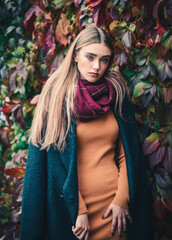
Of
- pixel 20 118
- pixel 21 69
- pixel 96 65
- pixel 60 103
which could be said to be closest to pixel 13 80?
pixel 21 69

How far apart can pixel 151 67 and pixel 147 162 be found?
1.60ft

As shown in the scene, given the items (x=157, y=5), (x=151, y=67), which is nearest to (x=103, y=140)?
(x=151, y=67)

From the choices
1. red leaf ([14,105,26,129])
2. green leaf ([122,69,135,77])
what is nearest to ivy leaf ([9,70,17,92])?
red leaf ([14,105,26,129])

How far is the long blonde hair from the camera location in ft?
3.16

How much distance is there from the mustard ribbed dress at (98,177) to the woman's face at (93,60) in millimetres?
218

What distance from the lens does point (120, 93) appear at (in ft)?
3.55

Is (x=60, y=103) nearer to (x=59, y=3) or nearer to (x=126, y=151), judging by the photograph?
(x=126, y=151)

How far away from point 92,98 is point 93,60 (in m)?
0.17

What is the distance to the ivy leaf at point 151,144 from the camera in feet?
3.33

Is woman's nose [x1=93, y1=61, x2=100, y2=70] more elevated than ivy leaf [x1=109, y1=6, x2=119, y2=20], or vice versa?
ivy leaf [x1=109, y1=6, x2=119, y2=20]

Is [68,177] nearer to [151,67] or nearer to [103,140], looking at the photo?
[103,140]

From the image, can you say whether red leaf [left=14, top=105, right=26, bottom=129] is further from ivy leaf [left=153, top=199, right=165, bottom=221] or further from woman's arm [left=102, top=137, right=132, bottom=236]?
ivy leaf [left=153, top=199, right=165, bottom=221]

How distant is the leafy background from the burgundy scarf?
0.45 ft

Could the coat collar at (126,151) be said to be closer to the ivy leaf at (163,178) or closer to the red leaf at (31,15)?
the ivy leaf at (163,178)
